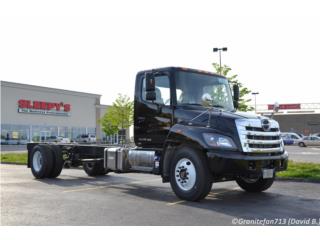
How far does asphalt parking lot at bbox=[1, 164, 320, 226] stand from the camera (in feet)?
22.4

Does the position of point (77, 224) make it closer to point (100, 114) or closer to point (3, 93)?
point (3, 93)

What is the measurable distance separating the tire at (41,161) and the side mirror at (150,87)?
4852mm

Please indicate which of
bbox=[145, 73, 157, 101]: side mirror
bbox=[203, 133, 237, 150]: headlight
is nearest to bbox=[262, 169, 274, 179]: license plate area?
bbox=[203, 133, 237, 150]: headlight

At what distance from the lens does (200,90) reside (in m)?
9.73

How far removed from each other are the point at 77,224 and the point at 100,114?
219 ft

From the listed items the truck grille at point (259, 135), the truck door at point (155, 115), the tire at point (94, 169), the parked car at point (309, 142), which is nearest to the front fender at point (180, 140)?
the truck door at point (155, 115)

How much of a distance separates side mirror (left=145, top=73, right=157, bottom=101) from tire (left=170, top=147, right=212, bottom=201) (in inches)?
59.9

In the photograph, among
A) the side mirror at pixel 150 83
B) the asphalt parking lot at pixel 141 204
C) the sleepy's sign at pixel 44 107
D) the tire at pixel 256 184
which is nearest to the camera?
the asphalt parking lot at pixel 141 204

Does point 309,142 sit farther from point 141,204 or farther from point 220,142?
point 141,204

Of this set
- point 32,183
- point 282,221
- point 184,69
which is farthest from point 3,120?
point 282,221

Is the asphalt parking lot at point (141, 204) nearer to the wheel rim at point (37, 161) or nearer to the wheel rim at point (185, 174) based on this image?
the wheel rim at point (185, 174)

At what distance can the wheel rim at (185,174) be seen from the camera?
8.52 meters

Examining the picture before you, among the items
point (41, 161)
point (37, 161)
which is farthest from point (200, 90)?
point (37, 161)

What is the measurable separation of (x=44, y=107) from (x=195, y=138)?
2139 inches
